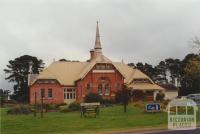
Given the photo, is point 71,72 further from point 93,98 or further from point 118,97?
point 93,98

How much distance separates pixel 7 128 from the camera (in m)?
28.9

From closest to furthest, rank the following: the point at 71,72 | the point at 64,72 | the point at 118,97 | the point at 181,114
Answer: the point at 181,114, the point at 118,97, the point at 64,72, the point at 71,72

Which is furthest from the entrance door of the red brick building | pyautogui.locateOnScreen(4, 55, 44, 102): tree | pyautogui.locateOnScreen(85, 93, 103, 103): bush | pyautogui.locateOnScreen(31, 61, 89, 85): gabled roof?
pyautogui.locateOnScreen(4, 55, 44, 102): tree

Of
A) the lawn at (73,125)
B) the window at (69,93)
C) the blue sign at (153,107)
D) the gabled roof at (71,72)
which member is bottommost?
the lawn at (73,125)

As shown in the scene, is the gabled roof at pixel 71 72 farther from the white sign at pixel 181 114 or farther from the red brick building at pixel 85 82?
the white sign at pixel 181 114

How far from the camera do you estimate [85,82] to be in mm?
76562

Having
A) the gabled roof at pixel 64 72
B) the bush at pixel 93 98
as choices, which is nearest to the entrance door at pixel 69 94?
the gabled roof at pixel 64 72

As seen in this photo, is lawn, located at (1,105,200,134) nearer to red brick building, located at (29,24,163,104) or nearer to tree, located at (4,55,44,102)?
red brick building, located at (29,24,163,104)

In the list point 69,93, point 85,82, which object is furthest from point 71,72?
point 85,82

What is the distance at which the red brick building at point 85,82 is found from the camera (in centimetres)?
7506

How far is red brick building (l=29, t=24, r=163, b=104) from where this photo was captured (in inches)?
2955

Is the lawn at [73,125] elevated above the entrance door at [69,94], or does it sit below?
below

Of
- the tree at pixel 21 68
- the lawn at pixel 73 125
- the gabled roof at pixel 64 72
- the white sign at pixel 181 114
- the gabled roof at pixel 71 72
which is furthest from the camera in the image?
the tree at pixel 21 68

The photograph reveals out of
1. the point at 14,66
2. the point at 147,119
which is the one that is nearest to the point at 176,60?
the point at 14,66
